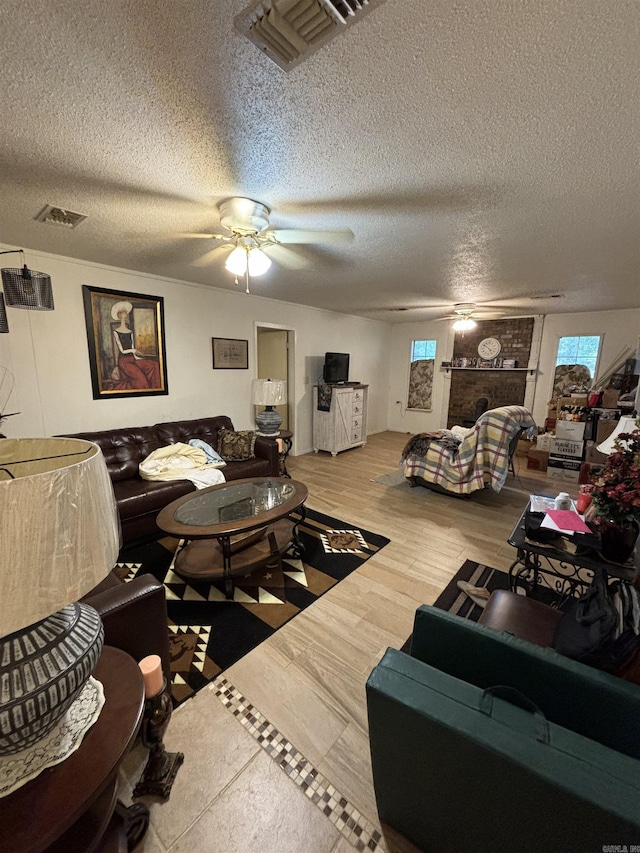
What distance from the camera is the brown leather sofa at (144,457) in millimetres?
2725

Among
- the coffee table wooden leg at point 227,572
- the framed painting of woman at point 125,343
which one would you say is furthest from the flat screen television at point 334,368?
the coffee table wooden leg at point 227,572

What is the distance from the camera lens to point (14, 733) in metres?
0.65

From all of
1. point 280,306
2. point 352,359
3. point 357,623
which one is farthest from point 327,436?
point 357,623

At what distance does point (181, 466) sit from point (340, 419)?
2884 millimetres

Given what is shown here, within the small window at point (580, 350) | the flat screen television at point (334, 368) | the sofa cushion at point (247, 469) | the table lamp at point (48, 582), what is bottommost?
the sofa cushion at point (247, 469)

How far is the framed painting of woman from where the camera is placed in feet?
10.4

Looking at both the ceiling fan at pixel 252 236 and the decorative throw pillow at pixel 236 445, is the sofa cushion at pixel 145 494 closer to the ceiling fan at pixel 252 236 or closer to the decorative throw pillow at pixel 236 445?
the decorative throw pillow at pixel 236 445

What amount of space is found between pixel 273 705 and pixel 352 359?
5545 mm

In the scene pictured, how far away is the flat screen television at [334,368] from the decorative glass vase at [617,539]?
423cm

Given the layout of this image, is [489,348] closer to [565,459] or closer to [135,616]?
[565,459]

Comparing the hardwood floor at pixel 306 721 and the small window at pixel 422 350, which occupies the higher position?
the small window at pixel 422 350

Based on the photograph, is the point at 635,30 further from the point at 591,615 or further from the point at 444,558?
the point at 444,558

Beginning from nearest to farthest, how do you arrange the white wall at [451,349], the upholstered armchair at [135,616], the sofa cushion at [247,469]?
the upholstered armchair at [135,616] → the sofa cushion at [247,469] → the white wall at [451,349]

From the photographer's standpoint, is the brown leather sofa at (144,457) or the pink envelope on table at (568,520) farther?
the brown leather sofa at (144,457)
